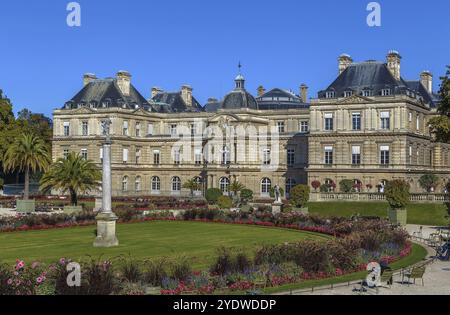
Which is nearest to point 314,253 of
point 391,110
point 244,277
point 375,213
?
point 244,277

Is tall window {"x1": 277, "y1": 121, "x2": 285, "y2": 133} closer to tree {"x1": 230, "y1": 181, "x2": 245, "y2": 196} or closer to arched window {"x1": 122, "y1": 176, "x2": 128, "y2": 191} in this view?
tree {"x1": 230, "y1": 181, "x2": 245, "y2": 196}

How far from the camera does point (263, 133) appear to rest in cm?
8900

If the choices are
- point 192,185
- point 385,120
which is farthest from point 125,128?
point 385,120

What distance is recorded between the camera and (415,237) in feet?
135

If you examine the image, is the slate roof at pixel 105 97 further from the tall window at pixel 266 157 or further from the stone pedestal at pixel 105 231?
the stone pedestal at pixel 105 231

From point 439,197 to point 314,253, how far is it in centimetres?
3477

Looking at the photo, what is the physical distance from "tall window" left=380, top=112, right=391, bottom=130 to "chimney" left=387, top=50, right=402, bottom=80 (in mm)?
5744

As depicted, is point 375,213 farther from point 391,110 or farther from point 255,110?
point 255,110

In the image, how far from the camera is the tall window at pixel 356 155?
75.9m

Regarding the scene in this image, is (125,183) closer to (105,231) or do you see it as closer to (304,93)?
(304,93)

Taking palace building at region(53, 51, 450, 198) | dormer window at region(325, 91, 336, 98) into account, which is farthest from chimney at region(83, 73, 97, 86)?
dormer window at region(325, 91, 336, 98)

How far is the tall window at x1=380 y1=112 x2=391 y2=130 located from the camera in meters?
74.2

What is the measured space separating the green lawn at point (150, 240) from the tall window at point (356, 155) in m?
30.5

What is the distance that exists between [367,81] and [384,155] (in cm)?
884
